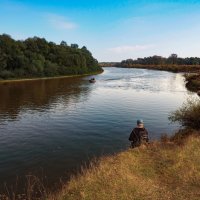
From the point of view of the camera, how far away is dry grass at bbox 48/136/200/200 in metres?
9.60

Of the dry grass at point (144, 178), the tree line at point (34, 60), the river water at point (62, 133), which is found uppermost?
the tree line at point (34, 60)

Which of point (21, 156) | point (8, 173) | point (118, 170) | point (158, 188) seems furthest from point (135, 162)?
point (21, 156)

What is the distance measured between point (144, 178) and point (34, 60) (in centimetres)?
8696

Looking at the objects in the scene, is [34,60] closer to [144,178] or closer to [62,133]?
[62,133]

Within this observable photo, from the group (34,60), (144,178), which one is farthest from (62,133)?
(34,60)

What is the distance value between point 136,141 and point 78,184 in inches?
263

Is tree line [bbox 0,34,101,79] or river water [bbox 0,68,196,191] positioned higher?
tree line [bbox 0,34,101,79]

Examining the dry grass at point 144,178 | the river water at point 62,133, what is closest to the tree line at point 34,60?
the river water at point 62,133

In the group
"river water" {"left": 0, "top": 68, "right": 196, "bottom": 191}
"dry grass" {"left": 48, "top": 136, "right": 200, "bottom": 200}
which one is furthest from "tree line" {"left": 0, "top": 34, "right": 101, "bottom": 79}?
"dry grass" {"left": 48, "top": 136, "right": 200, "bottom": 200}

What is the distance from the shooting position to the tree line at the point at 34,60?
281ft

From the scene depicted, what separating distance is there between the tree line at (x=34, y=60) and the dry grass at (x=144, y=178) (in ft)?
241

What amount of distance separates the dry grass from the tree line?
73.5 m

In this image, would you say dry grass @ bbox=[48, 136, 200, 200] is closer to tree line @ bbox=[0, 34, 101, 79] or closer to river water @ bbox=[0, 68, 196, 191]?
river water @ bbox=[0, 68, 196, 191]

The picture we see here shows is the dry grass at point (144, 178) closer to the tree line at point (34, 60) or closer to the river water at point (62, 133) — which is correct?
the river water at point (62, 133)
